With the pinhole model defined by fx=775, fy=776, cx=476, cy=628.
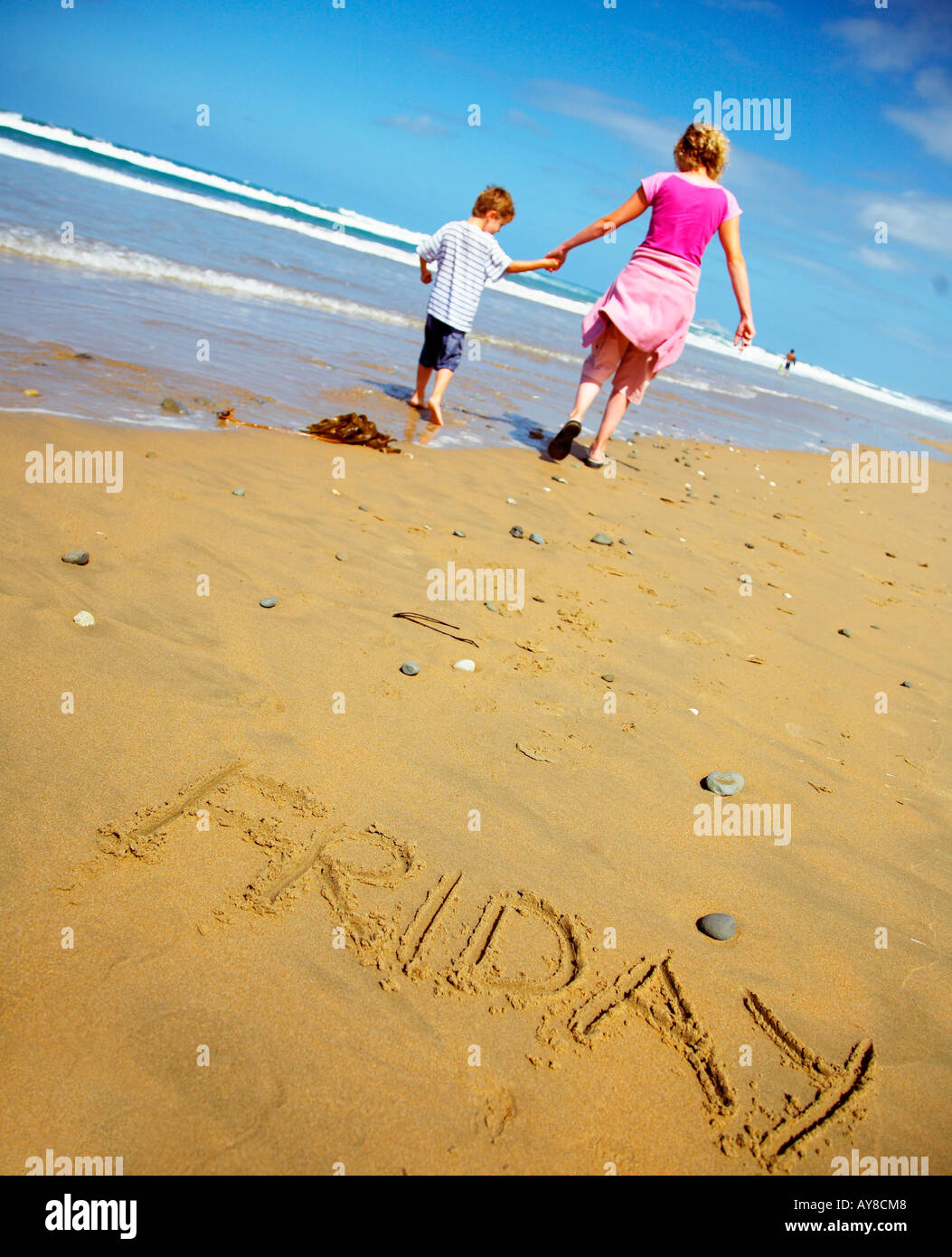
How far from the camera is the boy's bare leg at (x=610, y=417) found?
646cm

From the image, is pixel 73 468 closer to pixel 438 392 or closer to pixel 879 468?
pixel 438 392

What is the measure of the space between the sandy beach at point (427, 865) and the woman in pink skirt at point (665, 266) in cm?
272

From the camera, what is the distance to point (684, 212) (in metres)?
5.52

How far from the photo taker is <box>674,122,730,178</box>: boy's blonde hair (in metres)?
5.41

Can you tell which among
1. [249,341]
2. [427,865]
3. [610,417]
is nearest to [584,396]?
[610,417]

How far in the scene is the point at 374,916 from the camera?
199 cm

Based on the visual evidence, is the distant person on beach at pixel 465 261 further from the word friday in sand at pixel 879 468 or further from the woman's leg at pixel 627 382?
the word friday in sand at pixel 879 468

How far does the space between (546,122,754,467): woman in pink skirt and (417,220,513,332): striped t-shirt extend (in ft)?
2.88

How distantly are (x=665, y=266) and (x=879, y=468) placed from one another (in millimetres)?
8582

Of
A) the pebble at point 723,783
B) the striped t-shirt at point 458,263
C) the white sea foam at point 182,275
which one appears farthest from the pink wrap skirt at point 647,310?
the white sea foam at point 182,275
